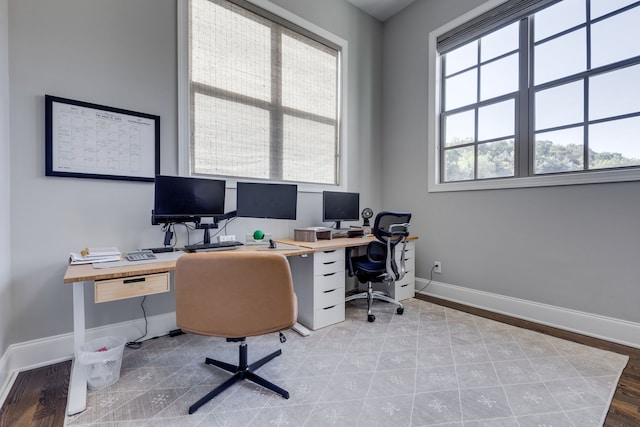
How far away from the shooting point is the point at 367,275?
9.08 feet

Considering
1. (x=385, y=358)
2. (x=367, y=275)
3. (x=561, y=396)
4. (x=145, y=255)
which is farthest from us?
(x=367, y=275)

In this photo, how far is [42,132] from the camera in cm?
184

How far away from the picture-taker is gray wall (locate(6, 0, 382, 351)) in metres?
1.79

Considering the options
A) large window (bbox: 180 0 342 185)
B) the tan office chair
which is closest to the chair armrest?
large window (bbox: 180 0 342 185)

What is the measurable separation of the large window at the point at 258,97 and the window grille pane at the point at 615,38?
2.37 meters

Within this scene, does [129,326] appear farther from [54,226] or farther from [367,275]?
[367,275]

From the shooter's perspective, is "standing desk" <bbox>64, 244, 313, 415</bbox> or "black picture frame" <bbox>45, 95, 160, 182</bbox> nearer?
"standing desk" <bbox>64, 244, 313, 415</bbox>

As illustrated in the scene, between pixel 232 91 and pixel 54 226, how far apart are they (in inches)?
68.7

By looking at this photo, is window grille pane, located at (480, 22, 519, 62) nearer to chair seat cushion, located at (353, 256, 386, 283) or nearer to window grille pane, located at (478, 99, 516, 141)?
window grille pane, located at (478, 99, 516, 141)

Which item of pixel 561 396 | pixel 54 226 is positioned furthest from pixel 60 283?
pixel 561 396

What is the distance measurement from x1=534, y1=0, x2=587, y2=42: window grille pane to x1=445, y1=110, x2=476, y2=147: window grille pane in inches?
33.6

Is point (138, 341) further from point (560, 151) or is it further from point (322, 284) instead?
point (560, 151)

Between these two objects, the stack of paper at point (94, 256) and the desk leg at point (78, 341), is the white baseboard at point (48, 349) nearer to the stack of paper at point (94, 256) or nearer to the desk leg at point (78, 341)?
the desk leg at point (78, 341)

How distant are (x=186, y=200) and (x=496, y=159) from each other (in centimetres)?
297
